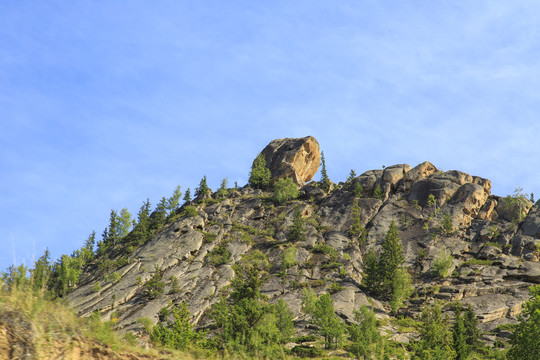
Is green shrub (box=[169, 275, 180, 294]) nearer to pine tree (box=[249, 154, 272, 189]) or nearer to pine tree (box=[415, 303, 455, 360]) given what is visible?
pine tree (box=[415, 303, 455, 360])

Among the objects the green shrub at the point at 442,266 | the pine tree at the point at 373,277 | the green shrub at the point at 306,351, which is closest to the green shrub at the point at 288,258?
the pine tree at the point at 373,277

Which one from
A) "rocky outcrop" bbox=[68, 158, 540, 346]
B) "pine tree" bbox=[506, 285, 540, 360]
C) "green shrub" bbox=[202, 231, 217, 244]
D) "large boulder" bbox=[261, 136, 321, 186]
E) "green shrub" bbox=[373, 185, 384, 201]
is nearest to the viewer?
"pine tree" bbox=[506, 285, 540, 360]

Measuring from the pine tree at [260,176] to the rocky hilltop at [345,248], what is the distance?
7.18 meters

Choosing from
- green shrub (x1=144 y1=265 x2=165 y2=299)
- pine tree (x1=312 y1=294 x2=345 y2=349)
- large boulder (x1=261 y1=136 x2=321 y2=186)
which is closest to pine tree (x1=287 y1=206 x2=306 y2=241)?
green shrub (x1=144 y1=265 x2=165 y2=299)

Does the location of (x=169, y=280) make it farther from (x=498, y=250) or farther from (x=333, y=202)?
(x=498, y=250)

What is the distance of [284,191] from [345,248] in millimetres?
30264

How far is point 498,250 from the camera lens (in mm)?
96062

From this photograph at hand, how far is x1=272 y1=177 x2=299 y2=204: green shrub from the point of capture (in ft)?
414

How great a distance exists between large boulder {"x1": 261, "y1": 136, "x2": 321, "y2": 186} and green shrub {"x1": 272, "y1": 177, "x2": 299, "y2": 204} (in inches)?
437

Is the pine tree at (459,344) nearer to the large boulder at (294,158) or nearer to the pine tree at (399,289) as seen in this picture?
the pine tree at (399,289)

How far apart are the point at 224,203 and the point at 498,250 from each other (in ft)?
207

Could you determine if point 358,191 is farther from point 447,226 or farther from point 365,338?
point 365,338

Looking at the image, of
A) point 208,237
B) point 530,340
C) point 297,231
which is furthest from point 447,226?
point 530,340

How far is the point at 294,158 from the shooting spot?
147 meters
